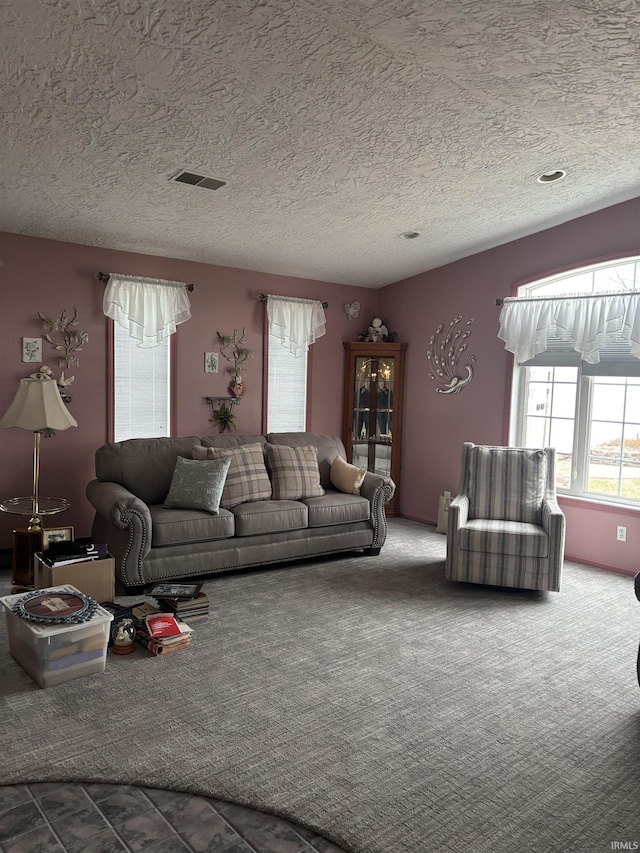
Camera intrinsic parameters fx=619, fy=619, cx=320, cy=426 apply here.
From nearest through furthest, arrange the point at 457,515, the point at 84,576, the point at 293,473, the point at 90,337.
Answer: the point at 84,576 → the point at 457,515 → the point at 293,473 → the point at 90,337

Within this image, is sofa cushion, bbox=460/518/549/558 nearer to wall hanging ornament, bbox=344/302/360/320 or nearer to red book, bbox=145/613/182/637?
red book, bbox=145/613/182/637

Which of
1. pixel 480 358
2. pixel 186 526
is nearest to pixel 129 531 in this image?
pixel 186 526

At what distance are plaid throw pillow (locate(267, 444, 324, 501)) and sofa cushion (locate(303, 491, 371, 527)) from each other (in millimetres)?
97

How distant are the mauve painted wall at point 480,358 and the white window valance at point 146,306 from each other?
7.07 feet

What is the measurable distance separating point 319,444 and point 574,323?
237 cm

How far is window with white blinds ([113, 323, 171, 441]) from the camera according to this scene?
531 centimetres

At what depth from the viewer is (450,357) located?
6113 mm

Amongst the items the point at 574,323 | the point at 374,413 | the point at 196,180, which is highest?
the point at 196,180

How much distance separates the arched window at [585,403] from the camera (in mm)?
4875

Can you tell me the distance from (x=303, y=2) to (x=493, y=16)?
0.80m

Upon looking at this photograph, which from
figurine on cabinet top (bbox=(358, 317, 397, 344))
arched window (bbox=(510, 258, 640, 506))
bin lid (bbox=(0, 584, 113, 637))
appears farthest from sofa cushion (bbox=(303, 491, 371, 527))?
figurine on cabinet top (bbox=(358, 317, 397, 344))

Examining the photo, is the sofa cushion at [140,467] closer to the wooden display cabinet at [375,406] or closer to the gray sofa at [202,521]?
the gray sofa at [202,521]

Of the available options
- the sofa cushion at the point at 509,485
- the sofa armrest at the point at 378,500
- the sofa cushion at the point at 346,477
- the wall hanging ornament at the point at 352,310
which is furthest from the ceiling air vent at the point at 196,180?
the sofa cushion at the point at 509,485

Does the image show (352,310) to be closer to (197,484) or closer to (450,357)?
(450,357)
